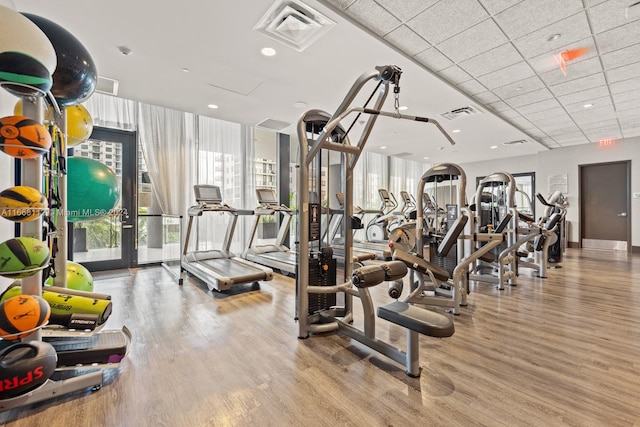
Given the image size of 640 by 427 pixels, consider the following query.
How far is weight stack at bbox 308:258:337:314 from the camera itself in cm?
290

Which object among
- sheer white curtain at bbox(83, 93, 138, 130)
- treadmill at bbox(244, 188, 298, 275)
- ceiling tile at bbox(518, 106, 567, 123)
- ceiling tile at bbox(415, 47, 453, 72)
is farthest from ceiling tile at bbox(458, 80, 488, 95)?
sheer white curtain at bbox(83, 93, 138, 130)

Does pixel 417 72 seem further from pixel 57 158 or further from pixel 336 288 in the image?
pixel 57 158

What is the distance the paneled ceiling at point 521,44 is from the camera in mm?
2889

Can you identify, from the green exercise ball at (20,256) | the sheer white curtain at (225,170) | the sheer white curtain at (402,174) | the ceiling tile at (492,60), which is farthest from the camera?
the sheer white curtain at (402,174)

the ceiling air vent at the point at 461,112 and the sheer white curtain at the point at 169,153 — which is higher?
the ceiling air vent at the point at 461,112

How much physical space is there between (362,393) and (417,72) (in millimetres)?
3927

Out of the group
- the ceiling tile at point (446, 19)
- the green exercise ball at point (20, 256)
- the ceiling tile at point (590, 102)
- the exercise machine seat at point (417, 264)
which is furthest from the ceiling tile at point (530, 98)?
the green exercise ball at point (20, 256)

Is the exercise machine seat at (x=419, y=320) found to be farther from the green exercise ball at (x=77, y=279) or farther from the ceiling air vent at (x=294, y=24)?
the ceiling air vent at (x=294, y=24)

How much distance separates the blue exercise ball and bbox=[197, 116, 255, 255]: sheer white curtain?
13.4 feet

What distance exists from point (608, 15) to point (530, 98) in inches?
90.4

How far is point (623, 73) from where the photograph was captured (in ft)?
14.1

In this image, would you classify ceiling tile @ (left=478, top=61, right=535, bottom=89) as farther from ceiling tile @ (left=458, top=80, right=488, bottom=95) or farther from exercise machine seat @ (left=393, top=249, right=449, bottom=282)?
exercise machine seat @ (left=393, top=249, right=449, bottom=282)

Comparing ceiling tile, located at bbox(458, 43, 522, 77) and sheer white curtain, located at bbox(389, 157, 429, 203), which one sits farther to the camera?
sheer white curtain, located at bbox(389, 157, 429, 203)

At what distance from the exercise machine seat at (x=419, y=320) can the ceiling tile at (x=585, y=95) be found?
210 inches
